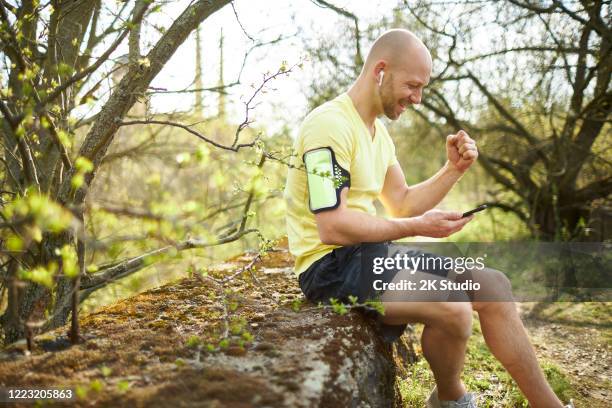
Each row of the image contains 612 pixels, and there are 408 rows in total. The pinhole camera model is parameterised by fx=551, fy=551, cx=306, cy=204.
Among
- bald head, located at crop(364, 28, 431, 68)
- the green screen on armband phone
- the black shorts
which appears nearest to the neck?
bald head, located at crop(364, 28, 431, 68)

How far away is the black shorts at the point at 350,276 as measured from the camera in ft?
7.88

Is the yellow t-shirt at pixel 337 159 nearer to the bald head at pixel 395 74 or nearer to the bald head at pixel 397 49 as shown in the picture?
the bald head at pixel 395 74

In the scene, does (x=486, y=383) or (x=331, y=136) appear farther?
(x=486, y=383)

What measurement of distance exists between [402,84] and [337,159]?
23.0 inches

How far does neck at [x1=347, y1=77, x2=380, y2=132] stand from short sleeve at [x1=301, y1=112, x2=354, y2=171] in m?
0.23

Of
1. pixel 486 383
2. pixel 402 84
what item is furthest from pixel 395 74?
pixel 486 383

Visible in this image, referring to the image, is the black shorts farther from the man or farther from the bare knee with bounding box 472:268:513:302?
the bare knee with bounding box 472:268:513:302

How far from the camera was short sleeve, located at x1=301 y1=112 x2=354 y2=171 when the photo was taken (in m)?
2.46

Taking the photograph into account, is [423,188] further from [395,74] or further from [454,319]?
[454,319]

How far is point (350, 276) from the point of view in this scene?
243cm

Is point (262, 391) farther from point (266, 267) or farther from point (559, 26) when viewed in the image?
point (559, 26)

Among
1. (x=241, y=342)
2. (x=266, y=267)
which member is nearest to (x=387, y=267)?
(x=241, y=342)

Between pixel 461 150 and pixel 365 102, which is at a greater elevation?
pixel 365 102

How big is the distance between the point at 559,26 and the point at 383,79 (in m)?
3.09
